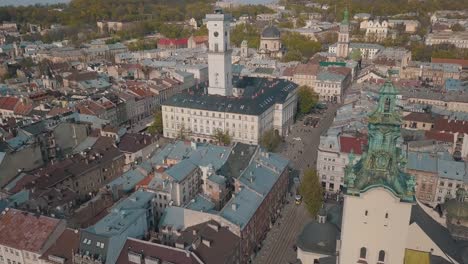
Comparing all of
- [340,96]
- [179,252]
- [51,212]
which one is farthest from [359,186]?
[340,96]

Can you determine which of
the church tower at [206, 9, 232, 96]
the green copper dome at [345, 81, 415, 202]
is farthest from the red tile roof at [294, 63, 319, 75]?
the green copper dome at [345, 81, 415, 202]

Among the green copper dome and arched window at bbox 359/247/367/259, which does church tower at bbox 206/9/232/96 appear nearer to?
the green copper dome

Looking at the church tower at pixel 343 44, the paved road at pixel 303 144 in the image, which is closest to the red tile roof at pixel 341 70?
the paved road at pixel 303 144

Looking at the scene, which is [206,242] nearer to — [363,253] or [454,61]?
[363,253]

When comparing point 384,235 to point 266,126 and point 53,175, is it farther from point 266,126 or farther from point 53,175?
point 266,126

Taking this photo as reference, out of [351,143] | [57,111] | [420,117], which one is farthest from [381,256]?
[57,111]
